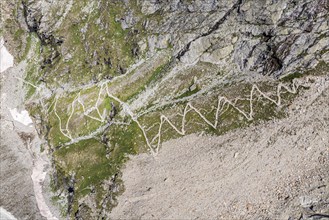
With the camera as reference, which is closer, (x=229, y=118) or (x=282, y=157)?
(x=282, y=157)

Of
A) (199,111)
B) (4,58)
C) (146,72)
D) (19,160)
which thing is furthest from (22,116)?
(199,111)

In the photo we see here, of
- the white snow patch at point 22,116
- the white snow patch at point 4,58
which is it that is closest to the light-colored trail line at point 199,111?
the white snow patch at point 22,116

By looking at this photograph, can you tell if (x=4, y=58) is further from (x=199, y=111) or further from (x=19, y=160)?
(x=199, y=111)

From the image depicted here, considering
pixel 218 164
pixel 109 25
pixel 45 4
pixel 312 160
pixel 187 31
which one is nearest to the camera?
pixel 312 160

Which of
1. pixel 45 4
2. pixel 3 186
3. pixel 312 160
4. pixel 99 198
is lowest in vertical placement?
pixel 312 160

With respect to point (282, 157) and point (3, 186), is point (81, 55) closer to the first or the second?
point (3, 186)

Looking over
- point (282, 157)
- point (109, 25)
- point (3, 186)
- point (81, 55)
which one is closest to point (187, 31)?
point (109, 25)
